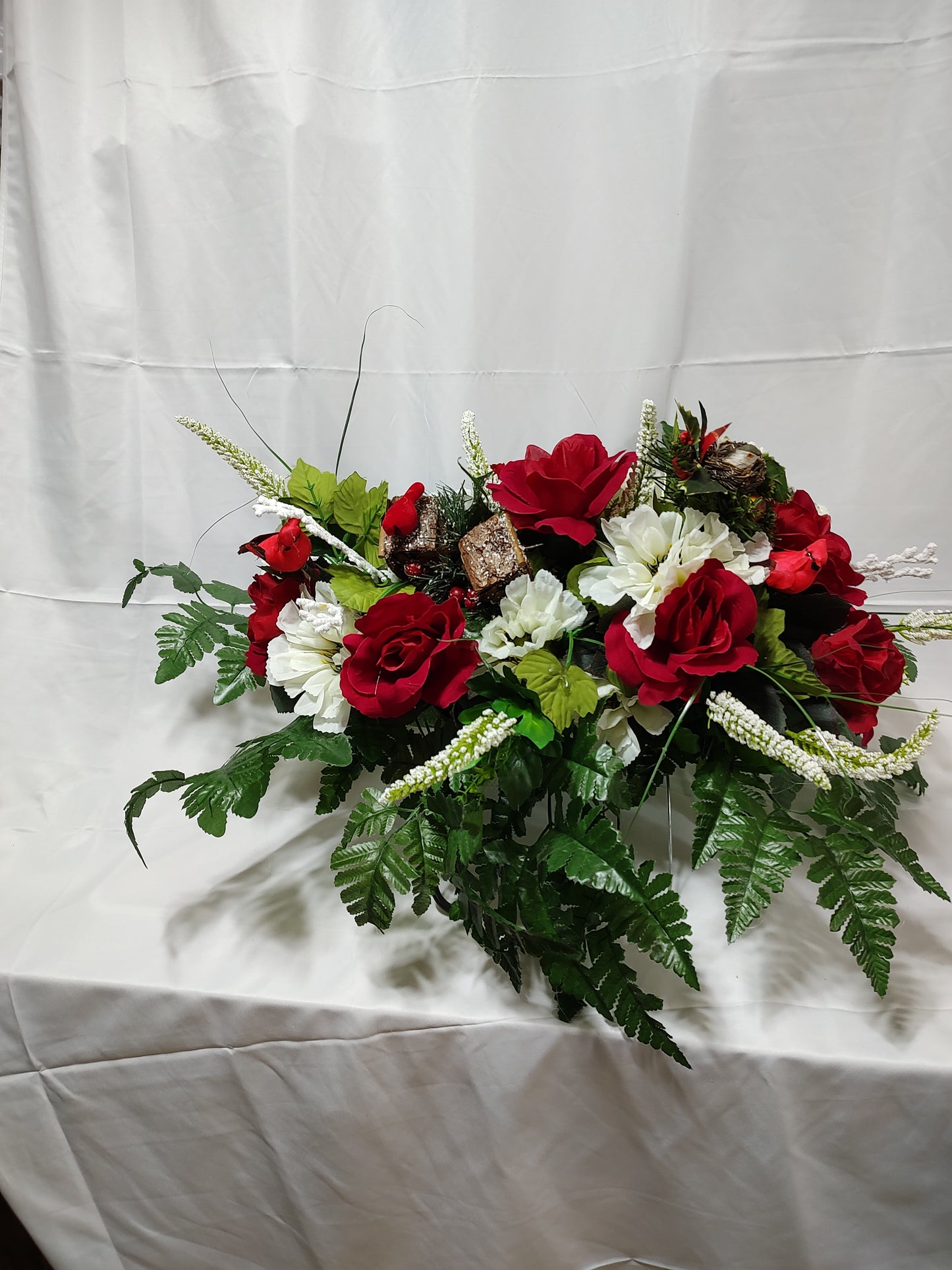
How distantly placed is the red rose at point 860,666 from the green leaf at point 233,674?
591 mm

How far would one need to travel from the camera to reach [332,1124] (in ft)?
2.49

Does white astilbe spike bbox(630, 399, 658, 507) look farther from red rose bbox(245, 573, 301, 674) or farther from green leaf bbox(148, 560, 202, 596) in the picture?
green leaf bbox(148, 560, 202, 596)

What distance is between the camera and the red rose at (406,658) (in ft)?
2.29

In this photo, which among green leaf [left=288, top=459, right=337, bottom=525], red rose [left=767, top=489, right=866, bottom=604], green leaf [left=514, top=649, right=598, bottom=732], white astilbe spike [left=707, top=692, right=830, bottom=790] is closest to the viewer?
white astilbe spike [left=707, top=692, right=830, bottom=790]

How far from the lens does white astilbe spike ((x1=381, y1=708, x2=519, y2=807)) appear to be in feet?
1.98

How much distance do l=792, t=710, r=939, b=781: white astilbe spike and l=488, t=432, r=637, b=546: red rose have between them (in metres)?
0.26

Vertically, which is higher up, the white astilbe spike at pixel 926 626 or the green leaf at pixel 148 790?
the white astilbe spike at pixel 926 626

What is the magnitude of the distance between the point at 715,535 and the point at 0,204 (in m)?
1.00

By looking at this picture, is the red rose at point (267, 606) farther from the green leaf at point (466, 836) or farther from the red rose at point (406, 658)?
the green leaf at point (466, 836)

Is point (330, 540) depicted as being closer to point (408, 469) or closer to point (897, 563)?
point (408, 469)

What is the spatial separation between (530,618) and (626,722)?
129mm

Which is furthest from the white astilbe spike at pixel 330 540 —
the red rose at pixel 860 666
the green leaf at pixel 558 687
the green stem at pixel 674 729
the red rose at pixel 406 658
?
the red rose at pixel 860 666

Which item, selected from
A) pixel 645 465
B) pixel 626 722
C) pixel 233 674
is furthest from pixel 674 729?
pixel 233 674

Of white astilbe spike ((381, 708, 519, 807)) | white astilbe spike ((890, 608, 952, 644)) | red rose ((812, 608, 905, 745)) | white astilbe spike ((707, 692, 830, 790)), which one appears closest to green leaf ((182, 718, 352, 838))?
white astilbe spike ((381, 708, 519, 807))
